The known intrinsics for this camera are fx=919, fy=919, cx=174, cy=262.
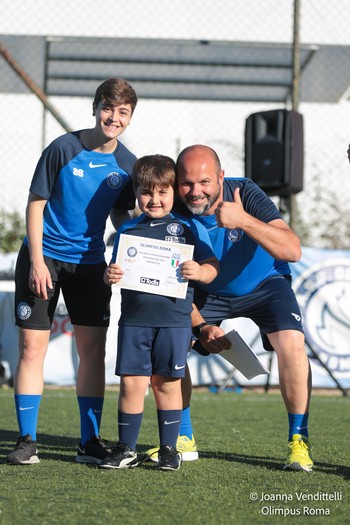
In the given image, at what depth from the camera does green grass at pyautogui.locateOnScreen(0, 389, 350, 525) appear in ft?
9.25

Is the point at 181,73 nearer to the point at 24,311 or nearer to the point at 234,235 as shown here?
the point at 234,235

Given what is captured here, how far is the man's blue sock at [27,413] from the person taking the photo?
3908 millimetres

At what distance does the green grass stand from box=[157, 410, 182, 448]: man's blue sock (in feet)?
0.42

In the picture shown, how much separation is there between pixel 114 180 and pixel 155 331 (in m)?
0.69

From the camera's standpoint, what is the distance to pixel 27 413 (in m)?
3.92

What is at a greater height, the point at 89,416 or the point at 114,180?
the point at 114,180

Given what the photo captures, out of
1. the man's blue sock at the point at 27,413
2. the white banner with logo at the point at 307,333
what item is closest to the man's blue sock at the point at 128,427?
the man's blue sock at the point at 27,413

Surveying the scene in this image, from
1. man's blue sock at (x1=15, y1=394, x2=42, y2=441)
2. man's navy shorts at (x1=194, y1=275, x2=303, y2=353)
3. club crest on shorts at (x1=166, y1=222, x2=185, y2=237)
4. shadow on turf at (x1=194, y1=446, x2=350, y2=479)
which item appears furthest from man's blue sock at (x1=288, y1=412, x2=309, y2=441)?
man's blue sock at (x1=15, y1=394, x2=42, y2=441)

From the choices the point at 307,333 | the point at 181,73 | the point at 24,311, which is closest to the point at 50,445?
the point at 24,311

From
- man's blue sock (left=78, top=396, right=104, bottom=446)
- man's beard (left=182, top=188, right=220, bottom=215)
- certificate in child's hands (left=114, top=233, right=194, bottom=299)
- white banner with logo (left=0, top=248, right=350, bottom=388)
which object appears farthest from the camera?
white banner with logo (left=0, top=248, right=350, bottom=388)

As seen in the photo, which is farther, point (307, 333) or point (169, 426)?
point (307, 333)

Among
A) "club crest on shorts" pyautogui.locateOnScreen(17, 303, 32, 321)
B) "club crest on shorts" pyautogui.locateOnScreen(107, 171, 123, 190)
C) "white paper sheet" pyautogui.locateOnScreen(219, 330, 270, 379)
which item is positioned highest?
"club crest on shorts" pyautogui.locateOnScreen(107, 171, 123, 190)

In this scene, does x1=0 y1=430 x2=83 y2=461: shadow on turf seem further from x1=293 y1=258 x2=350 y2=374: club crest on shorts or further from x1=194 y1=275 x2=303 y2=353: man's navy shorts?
x1=293 y1=258 x2=350 y2=374: club crest on shorts

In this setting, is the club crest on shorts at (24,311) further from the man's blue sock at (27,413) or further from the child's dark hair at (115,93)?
the child's dark hair at (115,93)
